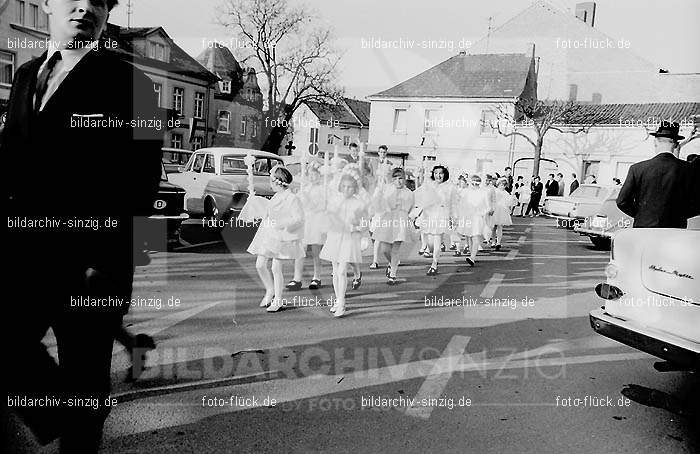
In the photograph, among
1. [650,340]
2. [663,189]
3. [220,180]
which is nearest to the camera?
[650,340]

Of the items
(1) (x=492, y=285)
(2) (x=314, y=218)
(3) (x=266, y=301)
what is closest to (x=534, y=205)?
(1) (x=492, y=285)

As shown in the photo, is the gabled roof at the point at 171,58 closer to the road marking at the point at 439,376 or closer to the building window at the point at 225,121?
the road marking at the point at 439,376

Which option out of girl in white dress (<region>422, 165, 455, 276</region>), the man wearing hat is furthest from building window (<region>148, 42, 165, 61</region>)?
the man wearing hat

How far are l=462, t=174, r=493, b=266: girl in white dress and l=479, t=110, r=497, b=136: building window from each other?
29242mm

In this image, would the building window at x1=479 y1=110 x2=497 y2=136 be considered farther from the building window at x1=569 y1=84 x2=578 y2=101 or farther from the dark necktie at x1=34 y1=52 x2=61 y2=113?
the dark necktie at x1=34 y1=52 x2=61 y2=113

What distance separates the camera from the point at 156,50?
9.73 m

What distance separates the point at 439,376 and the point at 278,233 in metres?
2.77

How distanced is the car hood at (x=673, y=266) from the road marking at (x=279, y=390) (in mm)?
1387

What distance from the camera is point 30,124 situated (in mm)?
2418

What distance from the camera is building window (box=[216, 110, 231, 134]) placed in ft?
82.2

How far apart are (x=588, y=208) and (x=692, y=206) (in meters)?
16.2

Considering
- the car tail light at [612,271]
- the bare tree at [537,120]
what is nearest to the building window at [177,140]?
the car tail light at [612,271]

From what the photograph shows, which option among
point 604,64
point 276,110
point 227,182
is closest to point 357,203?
point 227,182

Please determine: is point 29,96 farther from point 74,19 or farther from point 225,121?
point 225,121
